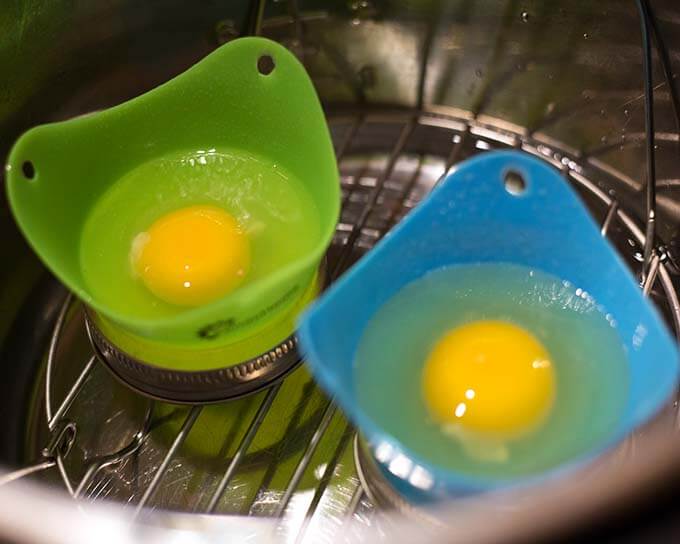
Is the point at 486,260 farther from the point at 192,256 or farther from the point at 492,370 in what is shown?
the point at 192,256

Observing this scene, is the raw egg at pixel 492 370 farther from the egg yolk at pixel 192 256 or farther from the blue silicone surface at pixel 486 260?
the egg yolk at pixel 192 256

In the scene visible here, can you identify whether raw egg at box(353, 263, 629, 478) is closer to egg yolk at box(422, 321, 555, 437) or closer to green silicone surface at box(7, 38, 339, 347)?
egg yolk at box(422, 321, 555, 437)

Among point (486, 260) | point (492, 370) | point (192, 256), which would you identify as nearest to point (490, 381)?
point (492, 370)

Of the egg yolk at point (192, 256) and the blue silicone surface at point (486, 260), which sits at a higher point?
the blue silicone surface at point (486, 260)

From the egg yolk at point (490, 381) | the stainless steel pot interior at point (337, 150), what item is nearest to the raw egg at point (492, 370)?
the egg yolk at point (490, 381)

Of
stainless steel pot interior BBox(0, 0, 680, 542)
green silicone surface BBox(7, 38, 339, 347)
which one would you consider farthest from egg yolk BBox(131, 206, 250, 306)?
stainless steel pot interior BBox(0, 0, 680, 542)
